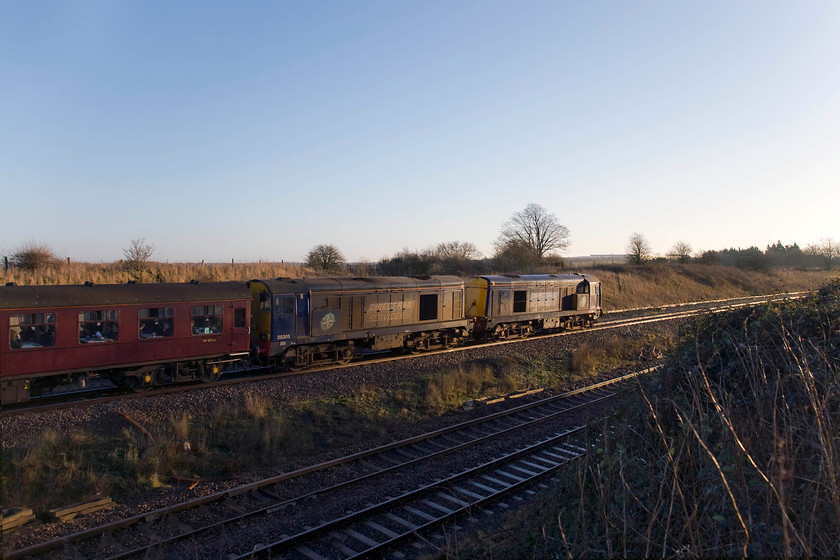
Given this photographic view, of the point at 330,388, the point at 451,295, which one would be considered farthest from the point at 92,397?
the point at 451,295

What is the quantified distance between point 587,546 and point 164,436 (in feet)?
31.1

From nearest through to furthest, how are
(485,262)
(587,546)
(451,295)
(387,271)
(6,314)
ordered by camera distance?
(587,546) < (6,314) < (451,295) < (387,271) < (485,262)

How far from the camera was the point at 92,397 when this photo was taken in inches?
559

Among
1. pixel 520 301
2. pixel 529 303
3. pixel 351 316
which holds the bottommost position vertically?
pixel 351 316

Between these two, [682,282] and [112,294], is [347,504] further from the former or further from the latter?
[682,282]

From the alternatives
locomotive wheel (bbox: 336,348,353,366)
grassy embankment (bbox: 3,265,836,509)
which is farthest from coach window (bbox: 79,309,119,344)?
locomotive wheel (bbox: 336,348,353,366)

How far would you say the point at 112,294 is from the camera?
13.8 meters

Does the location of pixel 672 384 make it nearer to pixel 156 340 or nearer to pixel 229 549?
pixel 229 549

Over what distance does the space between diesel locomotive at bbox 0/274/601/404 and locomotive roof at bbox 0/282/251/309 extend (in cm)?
3

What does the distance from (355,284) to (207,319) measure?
5.60 m

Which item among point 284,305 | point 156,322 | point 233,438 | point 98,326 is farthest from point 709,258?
point 98,326

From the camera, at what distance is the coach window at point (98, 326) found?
1337 centimetres

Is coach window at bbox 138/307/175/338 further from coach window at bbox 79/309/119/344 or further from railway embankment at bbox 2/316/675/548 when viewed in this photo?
railway embankment at bbox 2/316/675/548

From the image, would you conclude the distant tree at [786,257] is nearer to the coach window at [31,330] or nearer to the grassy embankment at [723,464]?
the grassy embankment at [723,464]
